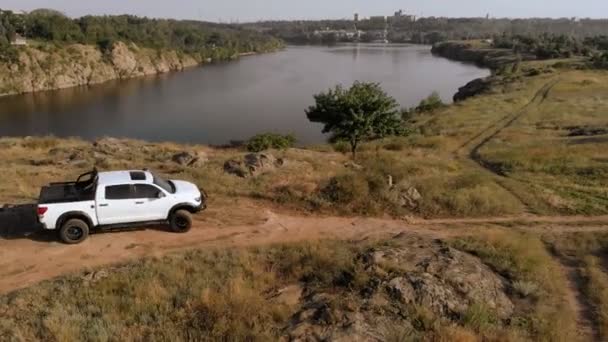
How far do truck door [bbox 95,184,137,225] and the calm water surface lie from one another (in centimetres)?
3940

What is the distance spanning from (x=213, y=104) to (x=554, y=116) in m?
48.6

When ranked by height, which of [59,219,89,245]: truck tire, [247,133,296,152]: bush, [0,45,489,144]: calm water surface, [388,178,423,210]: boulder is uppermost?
[59,219,89,245]: truck tire

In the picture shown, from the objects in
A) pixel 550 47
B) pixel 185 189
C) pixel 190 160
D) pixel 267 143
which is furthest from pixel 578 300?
pixel 550 47

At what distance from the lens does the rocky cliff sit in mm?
96438

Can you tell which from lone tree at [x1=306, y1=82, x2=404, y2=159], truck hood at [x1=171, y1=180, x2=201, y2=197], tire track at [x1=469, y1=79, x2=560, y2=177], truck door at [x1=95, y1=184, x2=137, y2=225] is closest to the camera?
truck door at [x1=95, y1=184, x2=137, y2=225]

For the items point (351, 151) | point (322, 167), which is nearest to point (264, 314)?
point (322, 167)

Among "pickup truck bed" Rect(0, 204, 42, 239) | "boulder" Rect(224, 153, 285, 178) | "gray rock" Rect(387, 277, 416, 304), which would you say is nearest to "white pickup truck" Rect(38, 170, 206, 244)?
"pickup truck bed" Rect(0, 204, 42, 239)

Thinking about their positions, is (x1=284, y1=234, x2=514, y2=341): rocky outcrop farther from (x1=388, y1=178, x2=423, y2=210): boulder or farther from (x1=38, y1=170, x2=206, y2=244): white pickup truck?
(x1=38, y1=170, x2=206, y2=244): white pickup truck

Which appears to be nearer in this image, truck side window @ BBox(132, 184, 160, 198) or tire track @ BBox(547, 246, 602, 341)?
tire track @ BBox(547, 246, 602, 341)

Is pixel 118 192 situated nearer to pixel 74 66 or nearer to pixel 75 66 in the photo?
pixel 74 66

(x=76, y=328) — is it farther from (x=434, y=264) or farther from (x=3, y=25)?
(x=3, y=25)

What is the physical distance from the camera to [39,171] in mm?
21500

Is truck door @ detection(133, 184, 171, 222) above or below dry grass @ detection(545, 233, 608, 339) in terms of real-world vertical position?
above

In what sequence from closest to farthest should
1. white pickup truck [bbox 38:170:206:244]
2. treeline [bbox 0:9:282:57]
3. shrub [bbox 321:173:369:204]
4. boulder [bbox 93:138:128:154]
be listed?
1. white pickup truck [bbox 38:170:206:244]
2. shrub [bbox 321:173:369:204]
3. boulder [bbox 93:138:128:154]
4. treeline [bbox 0:9:282:57]
